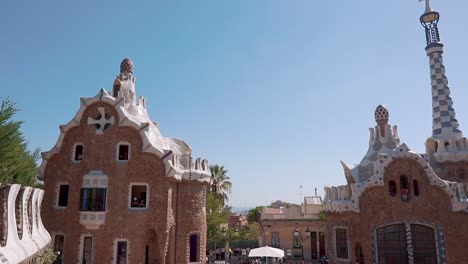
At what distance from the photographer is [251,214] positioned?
60375 mm

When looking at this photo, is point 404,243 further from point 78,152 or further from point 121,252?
point 78,152

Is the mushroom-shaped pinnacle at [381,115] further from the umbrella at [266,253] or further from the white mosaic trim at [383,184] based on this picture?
the umbrella at [266,253]

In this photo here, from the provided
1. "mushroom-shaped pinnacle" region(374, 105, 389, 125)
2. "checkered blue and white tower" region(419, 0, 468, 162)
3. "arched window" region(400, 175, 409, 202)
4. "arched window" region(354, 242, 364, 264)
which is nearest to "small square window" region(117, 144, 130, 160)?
"arched window" region(354, 242, 364, 264)

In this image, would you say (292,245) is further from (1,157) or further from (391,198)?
(1,157)

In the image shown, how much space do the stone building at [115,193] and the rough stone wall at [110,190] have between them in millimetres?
51

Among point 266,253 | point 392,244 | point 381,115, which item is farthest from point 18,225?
point 381,115

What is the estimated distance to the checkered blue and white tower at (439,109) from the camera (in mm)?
22984

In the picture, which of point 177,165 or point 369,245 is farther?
point 177,165

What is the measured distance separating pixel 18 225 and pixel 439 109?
2483 centimetres

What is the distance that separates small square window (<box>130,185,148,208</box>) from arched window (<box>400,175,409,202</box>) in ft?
46.3

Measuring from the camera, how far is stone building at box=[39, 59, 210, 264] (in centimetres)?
2009

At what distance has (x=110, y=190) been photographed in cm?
2053

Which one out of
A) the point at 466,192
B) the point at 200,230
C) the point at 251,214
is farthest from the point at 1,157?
the point at 251,214

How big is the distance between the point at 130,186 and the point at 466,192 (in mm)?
18004
